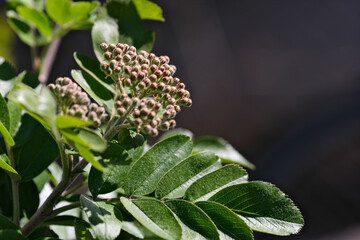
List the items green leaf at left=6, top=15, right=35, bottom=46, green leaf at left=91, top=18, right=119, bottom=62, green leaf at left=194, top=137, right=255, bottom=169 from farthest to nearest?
1. green leaf at left=6, top=15, right=35, bottom=46
2. green leaf at left=194, top=137, right=255, bottom=169
3. green leaf at left=91, top=18, right=119, bottom=62

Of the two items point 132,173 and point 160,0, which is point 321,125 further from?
point 132,173

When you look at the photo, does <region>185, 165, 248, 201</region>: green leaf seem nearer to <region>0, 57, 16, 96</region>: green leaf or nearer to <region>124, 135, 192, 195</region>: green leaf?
<region>124, 135, 192, 195</region>: green leaf

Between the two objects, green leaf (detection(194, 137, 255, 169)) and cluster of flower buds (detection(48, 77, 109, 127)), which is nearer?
cluster of flower buds (detection(48, 77, 109, 127))

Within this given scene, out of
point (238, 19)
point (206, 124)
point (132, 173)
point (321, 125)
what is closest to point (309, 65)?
point (238, 19)

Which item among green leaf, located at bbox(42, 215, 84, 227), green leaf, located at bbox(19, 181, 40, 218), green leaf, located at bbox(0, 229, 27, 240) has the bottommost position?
green leaf, located at bbox(19, 181, 40, 218)

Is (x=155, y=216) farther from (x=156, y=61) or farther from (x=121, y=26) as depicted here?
(x=121, y=26)

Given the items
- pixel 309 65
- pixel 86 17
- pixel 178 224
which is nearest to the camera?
pixel 178 224

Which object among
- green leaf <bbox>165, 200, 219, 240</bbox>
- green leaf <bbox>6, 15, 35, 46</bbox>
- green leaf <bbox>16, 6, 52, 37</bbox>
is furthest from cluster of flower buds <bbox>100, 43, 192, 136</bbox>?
green leaf <bbox>6, 15, 35, 46</bbox>
